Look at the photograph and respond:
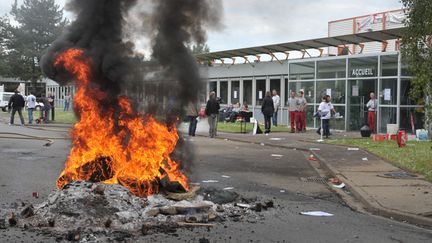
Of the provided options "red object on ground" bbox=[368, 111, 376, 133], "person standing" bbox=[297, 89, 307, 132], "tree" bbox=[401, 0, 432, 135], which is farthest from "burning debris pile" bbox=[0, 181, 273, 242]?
"person standing" bbox=[297, 89, 307, 132]

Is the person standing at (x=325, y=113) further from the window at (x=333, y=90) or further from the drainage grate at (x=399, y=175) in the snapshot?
the drainage grate at (x=399, y=175)

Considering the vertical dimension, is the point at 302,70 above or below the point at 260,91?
above

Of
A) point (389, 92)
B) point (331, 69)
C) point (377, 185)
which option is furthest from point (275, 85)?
point (377, 185)

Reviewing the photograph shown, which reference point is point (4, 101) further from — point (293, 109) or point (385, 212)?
point (385, 212)

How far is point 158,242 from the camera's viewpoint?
5.37 metres

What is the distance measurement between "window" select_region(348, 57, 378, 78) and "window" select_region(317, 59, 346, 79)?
498 mm

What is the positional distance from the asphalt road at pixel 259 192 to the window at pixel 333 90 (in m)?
8.14

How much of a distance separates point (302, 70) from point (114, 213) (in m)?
20.0

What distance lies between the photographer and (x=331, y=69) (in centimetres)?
2333

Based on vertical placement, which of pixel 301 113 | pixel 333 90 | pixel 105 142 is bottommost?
pixel 105 142

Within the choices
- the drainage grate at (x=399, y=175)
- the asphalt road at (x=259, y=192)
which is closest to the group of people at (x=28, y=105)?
the asphalt road at (x=259, y=192)

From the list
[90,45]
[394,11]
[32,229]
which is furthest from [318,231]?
[394,11]

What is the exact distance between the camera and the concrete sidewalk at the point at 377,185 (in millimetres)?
7023

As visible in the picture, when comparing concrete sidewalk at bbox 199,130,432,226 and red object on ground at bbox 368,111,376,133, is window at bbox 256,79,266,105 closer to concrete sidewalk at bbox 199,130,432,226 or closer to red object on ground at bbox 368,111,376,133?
red object on ground at bbox 368,111,376,133
